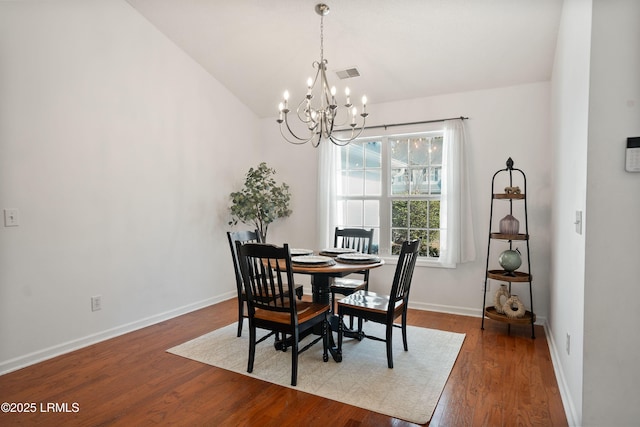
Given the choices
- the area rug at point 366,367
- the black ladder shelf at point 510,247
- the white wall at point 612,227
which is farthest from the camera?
the black ladder shelf at point 510,247

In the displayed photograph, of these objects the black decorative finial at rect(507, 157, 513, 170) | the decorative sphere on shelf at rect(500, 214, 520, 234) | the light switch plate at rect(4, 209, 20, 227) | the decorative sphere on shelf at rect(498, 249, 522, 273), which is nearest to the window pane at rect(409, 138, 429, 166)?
the black decorative finial at rect(507, 157, 513, 170)

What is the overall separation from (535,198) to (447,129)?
1168 mm

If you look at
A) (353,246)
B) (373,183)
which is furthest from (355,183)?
(353,246)

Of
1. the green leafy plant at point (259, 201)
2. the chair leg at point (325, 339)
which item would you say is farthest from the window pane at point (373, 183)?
the chair leg at point (325, 339)

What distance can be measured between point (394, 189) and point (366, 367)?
2.44 meters

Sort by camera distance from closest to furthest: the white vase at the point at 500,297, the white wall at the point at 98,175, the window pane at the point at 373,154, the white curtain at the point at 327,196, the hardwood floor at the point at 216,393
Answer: the hardwood floor at the point at 216,393
the white wall at the point at 98,175
the white vase at the point at 500,297
the window pane at the point at 373,154
the white curtain at the point at 327,196

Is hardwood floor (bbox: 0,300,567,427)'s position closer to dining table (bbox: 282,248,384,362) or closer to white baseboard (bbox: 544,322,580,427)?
white baseboard (bbox: 544,322,580,427)

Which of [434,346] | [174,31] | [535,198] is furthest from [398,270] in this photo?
[174,31]

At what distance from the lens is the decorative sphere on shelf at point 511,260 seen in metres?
3.50

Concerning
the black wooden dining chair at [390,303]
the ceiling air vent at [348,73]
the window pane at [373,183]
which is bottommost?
the black wooden dining chair at [390,303]

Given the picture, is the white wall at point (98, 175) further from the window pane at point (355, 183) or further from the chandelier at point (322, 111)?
the window pane at point (355, 183)

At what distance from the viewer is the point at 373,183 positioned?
4.77 metres

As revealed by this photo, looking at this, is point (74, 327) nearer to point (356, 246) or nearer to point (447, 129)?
point (356, 246)

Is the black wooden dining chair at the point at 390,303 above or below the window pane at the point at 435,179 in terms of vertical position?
below
